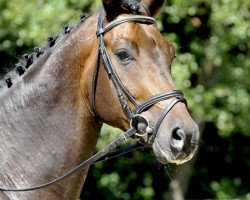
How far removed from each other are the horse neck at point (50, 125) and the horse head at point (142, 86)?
0.12 metres

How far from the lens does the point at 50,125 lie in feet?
13.2

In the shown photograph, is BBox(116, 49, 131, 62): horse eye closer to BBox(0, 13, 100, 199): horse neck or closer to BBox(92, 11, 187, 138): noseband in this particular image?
BBox(92, 11, 187, 138): noseband

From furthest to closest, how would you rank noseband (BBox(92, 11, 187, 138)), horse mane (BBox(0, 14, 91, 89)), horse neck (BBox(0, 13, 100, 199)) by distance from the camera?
horse mane (BBox(0, 14, 91, 89))
horse neck (BBox(0, 13, 100, 199))
noseband (BBox(92, 11, 187, 138))

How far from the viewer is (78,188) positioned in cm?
408

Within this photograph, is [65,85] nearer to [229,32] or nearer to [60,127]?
[60,127]

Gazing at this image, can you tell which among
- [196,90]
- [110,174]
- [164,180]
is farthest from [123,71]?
[164,180]

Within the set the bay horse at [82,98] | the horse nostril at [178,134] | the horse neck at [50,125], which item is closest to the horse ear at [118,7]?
the bay horse at [82,98]

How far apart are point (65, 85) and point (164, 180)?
7041 mm

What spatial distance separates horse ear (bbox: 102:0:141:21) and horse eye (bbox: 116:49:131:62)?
232 millimetres

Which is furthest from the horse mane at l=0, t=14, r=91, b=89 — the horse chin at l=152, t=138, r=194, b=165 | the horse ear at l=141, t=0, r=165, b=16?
the horse chin at l=152, t=138, r=194, b=165

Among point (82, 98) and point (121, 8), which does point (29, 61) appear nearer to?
point (82, 98)

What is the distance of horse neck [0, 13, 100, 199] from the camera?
13.1 ft

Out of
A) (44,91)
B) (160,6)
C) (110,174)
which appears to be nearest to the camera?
(44,91)

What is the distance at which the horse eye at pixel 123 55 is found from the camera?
12.9 ft
